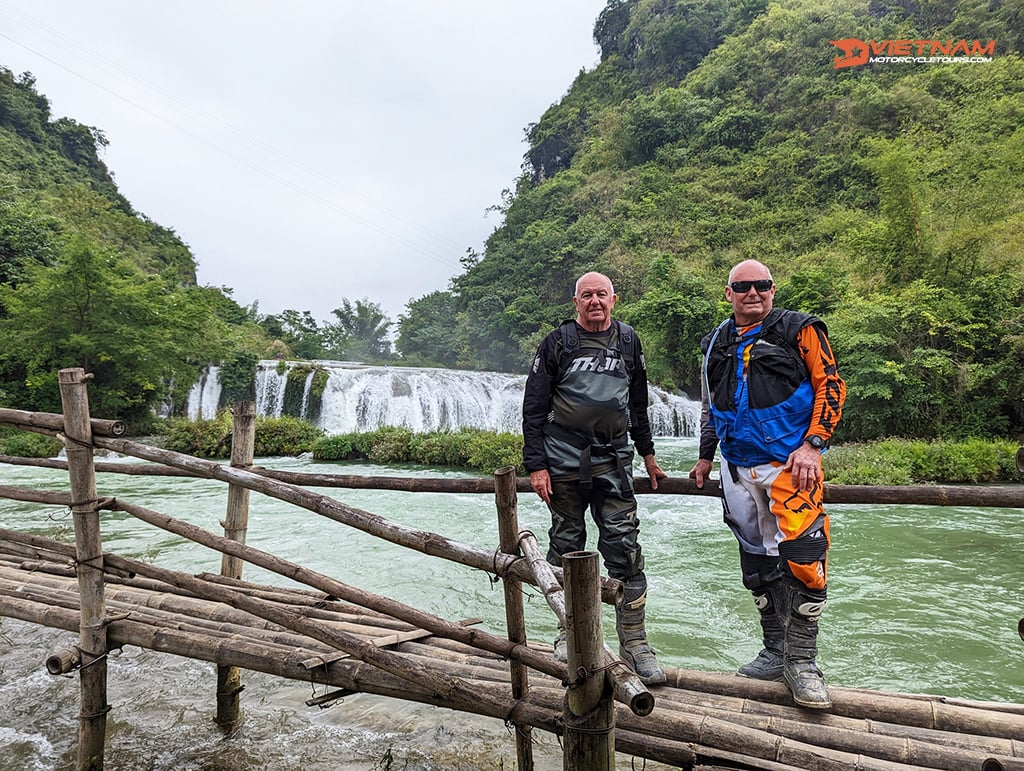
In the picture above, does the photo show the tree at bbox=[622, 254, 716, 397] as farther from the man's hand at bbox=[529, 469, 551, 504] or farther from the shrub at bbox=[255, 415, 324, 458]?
the man's hand at bbox=[529, 469, 551, 504]

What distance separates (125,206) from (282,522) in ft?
141

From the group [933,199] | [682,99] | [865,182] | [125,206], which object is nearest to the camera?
[933,199]

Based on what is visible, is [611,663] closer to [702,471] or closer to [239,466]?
[702,471]

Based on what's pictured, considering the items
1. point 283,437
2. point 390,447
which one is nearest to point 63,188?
point 283,437

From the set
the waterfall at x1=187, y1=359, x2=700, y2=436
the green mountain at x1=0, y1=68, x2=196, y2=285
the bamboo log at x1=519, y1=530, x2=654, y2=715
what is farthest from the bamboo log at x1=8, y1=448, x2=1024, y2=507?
the green mountain at x1=0, y1=68, x2=196, y2=285

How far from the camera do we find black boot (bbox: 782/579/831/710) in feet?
6.72

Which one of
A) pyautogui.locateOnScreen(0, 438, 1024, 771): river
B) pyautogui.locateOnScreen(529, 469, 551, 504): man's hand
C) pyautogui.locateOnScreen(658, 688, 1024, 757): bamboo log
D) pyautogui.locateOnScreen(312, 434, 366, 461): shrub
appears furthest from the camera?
pyautogui.locateOnScreen(312, 434, 366, 461): shrub

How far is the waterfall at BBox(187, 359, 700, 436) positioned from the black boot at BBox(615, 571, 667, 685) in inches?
589

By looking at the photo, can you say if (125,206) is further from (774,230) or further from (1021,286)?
(1021,286)

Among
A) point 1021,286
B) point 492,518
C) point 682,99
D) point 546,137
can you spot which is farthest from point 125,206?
point 1021,286

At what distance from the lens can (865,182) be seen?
27344 millimetres

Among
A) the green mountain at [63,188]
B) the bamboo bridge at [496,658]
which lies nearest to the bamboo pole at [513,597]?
the bamboo bridge at [496,658]

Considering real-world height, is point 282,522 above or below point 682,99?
below

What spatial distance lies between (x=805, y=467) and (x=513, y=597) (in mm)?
1129
